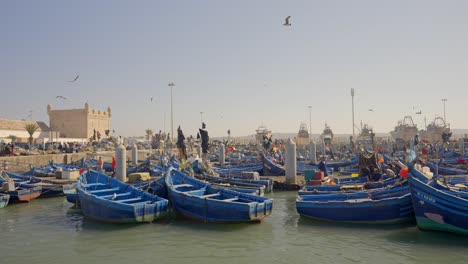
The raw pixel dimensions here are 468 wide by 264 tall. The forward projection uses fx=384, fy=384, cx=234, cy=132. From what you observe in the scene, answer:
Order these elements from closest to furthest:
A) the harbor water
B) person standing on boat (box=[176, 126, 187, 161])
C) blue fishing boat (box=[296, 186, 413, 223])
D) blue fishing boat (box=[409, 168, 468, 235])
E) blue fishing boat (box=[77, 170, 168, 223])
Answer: the harbor water
blue fishing boat (box=[409, 168, 468, 235])
blue fishing boat (box=[296, 186, 413, 223])
blue fishing boat (box=[77, 170, 168, 223])
person standing on boat (box=[176, 126, 187, 161])

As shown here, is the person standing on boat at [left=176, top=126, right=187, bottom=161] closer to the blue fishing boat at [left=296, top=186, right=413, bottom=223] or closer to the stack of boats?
the stack of boats

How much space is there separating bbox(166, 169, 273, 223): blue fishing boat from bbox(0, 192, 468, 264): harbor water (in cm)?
38

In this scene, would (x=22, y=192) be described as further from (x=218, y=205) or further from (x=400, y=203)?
(x=400, y=203)

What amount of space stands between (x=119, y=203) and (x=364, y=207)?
31.8ft

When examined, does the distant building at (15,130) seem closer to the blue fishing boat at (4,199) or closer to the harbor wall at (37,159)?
the harbor wall at (37,159)

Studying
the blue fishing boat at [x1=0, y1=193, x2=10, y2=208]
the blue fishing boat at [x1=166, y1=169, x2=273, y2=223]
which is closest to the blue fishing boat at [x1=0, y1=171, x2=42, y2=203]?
the blue fishing boat at [x1=0, y1=193, x2=10, y2=208]

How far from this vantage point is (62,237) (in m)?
14.4

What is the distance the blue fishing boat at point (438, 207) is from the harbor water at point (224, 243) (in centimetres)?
35

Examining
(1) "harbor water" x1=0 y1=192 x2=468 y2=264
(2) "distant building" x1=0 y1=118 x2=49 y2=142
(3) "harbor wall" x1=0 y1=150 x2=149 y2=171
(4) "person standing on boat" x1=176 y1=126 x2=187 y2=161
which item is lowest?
(1) "harbor water" x1=0 y1=192 x2=468 y2=264

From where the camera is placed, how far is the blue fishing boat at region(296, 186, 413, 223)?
14.8 metres

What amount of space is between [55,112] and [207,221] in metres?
67.3

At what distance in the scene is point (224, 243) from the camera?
13.3 metres

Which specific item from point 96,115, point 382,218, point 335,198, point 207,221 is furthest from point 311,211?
point 96,115

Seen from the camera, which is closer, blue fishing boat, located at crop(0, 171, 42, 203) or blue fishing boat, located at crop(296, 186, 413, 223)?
blue fishing boat, located at crop(296, 186, 413, 223)
